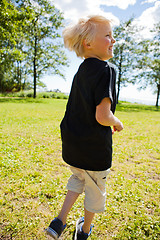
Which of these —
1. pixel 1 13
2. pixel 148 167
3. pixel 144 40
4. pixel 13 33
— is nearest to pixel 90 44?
pixel 148 167

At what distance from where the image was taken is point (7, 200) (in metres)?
2.38

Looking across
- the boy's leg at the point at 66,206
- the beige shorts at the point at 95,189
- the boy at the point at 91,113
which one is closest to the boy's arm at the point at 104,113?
the boy at the point at 91,113

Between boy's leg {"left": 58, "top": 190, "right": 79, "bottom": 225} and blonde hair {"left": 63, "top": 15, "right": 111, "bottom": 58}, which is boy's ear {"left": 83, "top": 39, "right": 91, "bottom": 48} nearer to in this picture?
blonde hair {"left": 63, "top": 15, "right": 111, "bottom": 58}

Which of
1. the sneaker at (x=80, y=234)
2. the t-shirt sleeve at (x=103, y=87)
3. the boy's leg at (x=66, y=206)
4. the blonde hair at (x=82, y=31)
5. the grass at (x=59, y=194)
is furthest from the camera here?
the grass at (x=59, y=194)

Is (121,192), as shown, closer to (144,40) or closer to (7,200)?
(7,200)

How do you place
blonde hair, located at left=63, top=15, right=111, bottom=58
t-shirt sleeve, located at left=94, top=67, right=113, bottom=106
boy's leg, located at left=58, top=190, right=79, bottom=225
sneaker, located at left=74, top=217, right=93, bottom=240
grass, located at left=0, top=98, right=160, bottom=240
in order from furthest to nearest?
grass, located at left=0, top=98, right=160, bottom=240, sneaker, located at left=74, top=217, right=93, bottom=240, boy's leg, located at left=58, top=190, right=79, bottom=225, blonde hair, located at left=63, top=15, right=111, bottom=58, t-shirt sleeve, located at left=94, top=67, right=113, bottom=106

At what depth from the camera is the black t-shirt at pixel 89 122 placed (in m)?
1.40

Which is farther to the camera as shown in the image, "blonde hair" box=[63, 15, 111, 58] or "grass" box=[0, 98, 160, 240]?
"grass" box=[0, 98, 160, 240]

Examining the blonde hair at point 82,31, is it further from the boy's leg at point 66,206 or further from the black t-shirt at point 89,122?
the boy's leg at point 66,206

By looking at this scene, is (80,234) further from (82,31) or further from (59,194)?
(82,31)

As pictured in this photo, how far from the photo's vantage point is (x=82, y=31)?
61.3 inches

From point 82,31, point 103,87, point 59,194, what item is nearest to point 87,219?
point 59,194

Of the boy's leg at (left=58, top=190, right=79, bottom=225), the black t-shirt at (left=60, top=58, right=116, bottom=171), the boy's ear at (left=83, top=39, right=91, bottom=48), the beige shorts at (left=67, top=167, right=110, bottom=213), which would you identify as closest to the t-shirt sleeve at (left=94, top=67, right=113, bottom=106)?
the black t-shirt at (left=60, top=58, right=116, bottom=171)

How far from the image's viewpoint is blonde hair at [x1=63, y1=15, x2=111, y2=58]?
1540 millimetres
